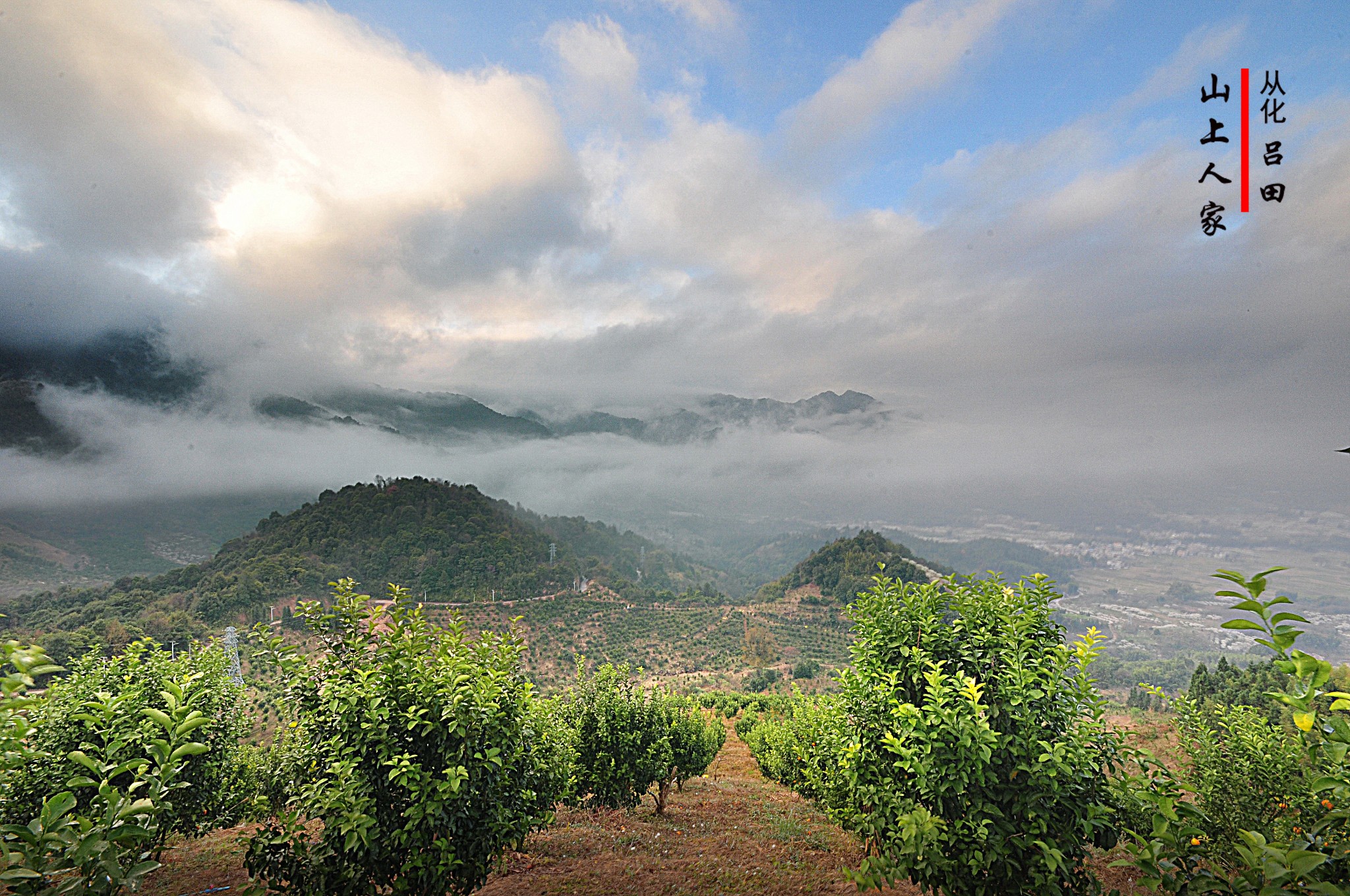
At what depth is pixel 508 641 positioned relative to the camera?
8391 mm

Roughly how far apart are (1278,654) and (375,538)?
14378 centimetres

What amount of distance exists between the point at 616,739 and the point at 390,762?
10.5 m

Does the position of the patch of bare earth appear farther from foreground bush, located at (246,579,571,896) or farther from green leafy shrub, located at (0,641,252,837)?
foreground bush, located at (246,579,571,896)

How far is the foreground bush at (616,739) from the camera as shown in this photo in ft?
49.4

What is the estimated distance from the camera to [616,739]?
50.1ft

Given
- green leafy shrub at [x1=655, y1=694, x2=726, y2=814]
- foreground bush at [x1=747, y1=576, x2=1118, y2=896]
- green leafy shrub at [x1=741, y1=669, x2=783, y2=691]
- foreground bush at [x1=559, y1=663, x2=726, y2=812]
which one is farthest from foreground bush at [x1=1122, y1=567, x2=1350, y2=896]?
green leafy shrub at [x1=741, y1=669, x2=783, y2=691]

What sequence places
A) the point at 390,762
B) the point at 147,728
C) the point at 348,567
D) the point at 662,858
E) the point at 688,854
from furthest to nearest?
the point at 348,567
the point at 688,854
the point at 662,858
the point at 147,728
the point at 390,762

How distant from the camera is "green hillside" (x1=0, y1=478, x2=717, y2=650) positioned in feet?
268

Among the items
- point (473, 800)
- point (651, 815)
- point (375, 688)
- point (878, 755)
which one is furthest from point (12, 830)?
point (651, 815)

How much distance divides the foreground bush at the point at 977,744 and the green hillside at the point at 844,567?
11246 centimetres

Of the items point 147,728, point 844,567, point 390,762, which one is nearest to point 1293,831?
point 390,762

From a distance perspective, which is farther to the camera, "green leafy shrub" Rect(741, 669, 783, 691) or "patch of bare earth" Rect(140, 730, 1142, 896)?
"green leafy shrub" Rect(741, 669, 783, 691)

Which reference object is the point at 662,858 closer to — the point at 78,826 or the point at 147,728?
the point at 147,728

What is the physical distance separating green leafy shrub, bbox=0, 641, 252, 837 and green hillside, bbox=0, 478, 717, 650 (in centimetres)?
6944
